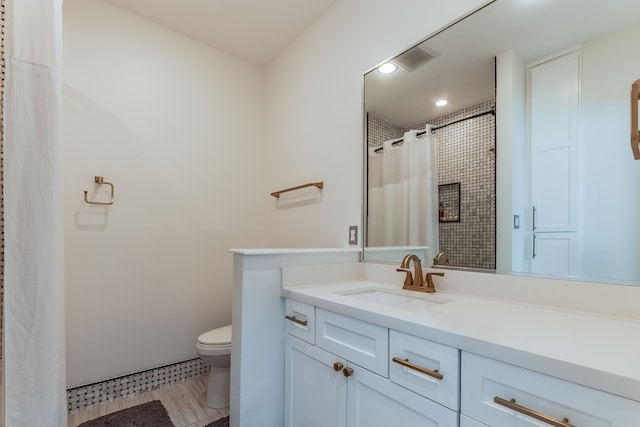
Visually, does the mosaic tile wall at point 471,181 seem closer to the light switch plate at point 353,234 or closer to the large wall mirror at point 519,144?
the large wall mirror at point 519,144

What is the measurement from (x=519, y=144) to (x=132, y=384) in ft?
8.73

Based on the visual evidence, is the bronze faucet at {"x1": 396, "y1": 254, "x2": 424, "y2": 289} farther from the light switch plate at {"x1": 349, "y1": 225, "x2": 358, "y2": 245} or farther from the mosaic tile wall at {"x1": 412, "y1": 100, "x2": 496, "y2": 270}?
the light switch plate at {"x1": 349, "y1": 225, "x2": 358, "y2": 245}

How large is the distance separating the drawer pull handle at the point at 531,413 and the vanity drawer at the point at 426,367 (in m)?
0.11

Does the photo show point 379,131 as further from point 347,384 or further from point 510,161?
point 347,384

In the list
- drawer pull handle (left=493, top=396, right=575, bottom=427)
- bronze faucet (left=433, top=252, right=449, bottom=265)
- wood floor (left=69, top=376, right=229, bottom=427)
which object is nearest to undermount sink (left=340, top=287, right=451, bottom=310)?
bronze faucet (left=433, top=252, right=449, bottom=265)

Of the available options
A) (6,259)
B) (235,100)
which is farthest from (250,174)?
(6,259)

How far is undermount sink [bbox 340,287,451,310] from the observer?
4.32 ft

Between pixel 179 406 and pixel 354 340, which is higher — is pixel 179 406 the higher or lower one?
the lower one

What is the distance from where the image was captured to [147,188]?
2.17 m

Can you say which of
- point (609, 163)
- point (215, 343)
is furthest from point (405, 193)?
point (215, 343)

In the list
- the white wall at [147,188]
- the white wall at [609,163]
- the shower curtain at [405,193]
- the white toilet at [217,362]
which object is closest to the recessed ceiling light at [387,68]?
the shower curtain at [405,193]

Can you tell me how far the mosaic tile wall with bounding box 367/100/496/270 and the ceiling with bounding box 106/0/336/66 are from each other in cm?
137

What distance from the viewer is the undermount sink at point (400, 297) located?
1.32 meters

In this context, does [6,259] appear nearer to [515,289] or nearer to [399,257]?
[399,257]
